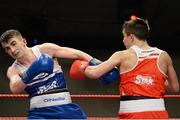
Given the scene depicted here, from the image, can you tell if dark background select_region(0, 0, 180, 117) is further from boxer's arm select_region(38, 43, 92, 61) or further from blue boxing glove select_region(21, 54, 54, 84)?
blue boxing glove select_region(21, 54, 54, 84)

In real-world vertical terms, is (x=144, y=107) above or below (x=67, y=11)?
below

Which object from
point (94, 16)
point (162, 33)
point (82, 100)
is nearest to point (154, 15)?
point (162, 33)

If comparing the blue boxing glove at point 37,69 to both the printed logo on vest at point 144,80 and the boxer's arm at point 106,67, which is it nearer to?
the boxer's arm at point 106,67

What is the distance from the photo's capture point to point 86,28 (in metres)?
7.46

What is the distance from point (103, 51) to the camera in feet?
24.7

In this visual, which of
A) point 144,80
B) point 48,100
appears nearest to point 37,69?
point 48,100

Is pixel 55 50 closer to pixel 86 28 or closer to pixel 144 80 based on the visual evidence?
pixel 144 80

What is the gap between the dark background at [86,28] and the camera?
681cm

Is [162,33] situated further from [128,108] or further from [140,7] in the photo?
[128,108]

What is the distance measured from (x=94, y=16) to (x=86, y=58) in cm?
468

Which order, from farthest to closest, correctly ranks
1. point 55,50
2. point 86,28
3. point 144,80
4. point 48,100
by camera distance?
point 86,28 < point 55,50 < point 48,100 < point 144,80

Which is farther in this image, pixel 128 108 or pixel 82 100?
pixel 82 100

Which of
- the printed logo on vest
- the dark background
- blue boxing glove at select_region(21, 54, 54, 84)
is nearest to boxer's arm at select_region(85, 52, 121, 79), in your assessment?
the printed logo on vest

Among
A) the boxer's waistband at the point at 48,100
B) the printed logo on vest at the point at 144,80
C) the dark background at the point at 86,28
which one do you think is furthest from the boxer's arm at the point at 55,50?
the dark background at the point at 86,28
